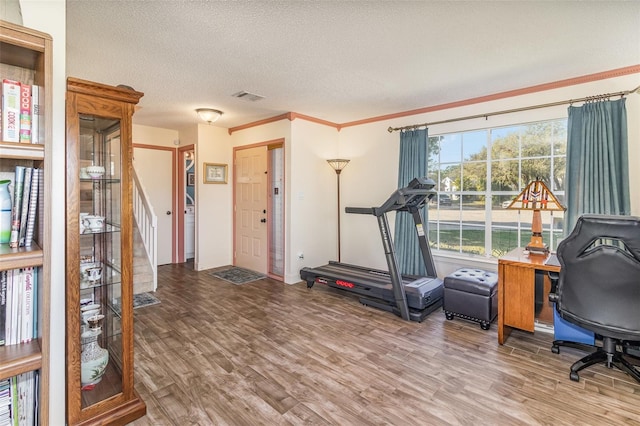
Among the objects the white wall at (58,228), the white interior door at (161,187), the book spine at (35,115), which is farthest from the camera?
the white interior door at (161,187)

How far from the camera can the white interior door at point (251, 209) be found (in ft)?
17.3

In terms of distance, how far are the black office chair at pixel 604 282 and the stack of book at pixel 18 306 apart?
309 cm

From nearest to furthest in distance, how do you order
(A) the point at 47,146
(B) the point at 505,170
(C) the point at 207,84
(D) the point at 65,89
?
(A) the point at 47,146
(D) the point at 65,89
(C) the point at 207,84
(B) the point at 505,170

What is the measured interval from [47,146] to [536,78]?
4085 millimetres

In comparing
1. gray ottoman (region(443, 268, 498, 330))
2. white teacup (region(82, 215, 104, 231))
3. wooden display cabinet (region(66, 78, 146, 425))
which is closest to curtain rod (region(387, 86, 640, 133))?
gray ottoman (region(443, 268, 498, 330))

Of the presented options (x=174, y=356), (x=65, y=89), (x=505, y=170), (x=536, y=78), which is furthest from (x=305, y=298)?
(x=536, y=78)

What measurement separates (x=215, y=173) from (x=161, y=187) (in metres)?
1.12

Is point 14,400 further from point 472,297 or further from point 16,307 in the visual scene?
point 472,297

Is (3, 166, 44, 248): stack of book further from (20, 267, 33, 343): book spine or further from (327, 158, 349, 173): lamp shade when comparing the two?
(327, 158, 349, 173): lamp shade

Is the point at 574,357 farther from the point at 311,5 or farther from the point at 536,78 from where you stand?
the point at 311,5

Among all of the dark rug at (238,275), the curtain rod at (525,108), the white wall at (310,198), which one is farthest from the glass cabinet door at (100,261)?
the curtain rod at (525,108)

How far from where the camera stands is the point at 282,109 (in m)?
4.49

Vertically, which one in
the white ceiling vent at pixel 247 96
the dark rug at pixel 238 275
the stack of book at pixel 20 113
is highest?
the white ceiling vent at pixel 247 96

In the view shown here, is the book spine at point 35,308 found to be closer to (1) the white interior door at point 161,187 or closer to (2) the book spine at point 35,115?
(2) the book spine at point 35,115
